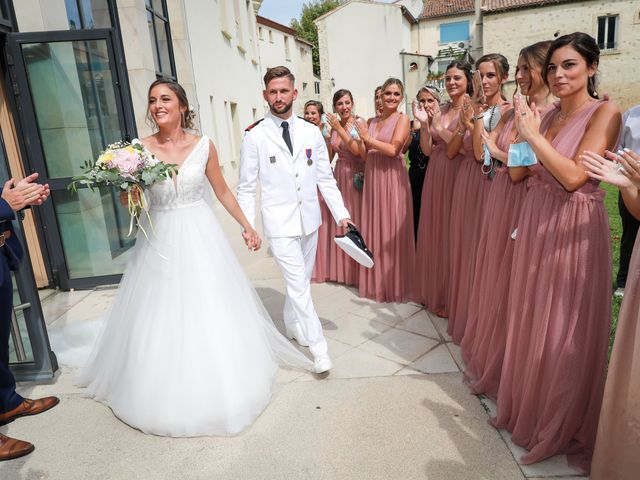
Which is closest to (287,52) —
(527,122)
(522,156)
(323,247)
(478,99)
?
(323,247)

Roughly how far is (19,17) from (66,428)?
4778 millimetres

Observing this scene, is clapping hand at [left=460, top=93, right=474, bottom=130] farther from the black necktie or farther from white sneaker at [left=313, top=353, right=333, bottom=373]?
white sneaker at [left=313, top=353, right=333, bottom=373]

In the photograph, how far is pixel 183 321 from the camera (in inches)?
122

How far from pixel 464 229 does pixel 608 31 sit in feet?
112

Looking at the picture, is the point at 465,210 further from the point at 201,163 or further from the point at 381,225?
the point at 201,163

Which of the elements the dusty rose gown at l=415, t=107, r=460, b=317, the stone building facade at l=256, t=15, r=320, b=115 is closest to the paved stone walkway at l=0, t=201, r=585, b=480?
the dusty rose gown at l=415, t=107, r=460, b=317

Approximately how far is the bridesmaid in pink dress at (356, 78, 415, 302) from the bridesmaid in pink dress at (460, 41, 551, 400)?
1562 millimetres

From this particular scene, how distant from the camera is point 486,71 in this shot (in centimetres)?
379

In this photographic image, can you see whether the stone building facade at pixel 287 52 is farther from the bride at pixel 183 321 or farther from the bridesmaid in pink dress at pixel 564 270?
the bridesmaid in pink dress at pixel 564 270

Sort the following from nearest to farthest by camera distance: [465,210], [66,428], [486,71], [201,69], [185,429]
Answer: [185,429], [66,428], [486,71], [465,210], [201,69]

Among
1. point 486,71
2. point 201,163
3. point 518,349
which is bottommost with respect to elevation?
point 518,349

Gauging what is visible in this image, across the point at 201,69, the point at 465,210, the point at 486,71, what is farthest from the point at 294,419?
the point at 201,69

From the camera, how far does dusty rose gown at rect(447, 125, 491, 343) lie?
3844mm

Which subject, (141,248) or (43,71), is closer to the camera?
(141,248)
